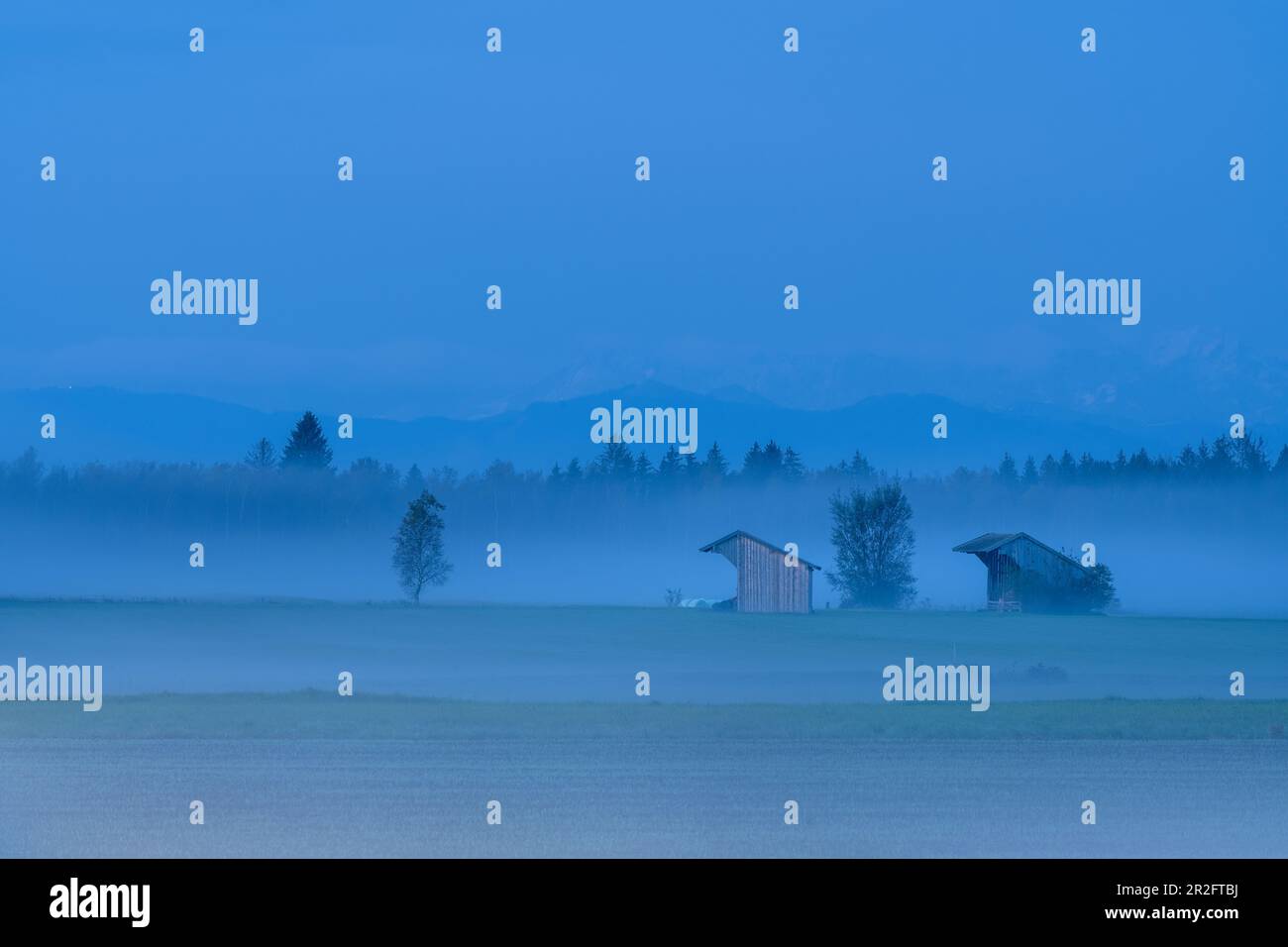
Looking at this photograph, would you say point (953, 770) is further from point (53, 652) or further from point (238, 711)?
point (53, 652)

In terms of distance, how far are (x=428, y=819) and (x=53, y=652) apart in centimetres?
4882

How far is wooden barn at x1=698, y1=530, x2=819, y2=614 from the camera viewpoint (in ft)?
254

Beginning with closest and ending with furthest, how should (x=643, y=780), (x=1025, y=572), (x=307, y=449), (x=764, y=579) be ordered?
(x=643, y=780), (x=764, y=579), (x=1025, y=572), (x=307, y=449)

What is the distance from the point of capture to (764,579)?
78375mm

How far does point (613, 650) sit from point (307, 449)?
5080 centimetres

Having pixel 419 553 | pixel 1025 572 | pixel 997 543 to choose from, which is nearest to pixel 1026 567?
pixel 1025 572

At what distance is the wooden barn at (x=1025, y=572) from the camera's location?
78875 millimetres

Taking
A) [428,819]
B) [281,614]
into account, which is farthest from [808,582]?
[428,819]

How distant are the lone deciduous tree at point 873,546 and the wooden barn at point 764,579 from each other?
14.3 m

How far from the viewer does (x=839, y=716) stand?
3403 cm

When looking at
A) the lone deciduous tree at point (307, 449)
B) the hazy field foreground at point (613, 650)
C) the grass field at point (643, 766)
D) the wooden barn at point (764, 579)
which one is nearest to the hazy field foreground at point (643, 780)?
the grass field at point (643, 766)

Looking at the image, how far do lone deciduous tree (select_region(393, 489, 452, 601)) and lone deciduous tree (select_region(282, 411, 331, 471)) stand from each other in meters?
21.2

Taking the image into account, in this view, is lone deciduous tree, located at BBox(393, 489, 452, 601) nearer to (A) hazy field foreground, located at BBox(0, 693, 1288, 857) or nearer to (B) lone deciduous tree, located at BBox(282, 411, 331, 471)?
(B) lone deciduous tree, located at BBox(282, 411, 331, 471)
